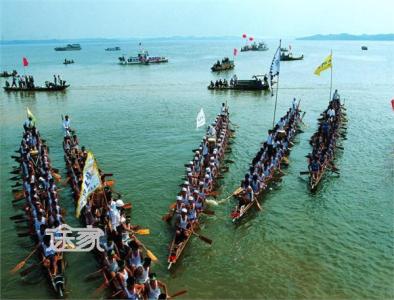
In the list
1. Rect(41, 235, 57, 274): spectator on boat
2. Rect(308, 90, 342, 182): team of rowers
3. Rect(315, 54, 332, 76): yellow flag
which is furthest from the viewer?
Rect(315, 54, 332, 76): yellow flag

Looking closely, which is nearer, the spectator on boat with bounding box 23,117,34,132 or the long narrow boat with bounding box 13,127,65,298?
the long narrow boat with bounding box 13,127,65,298

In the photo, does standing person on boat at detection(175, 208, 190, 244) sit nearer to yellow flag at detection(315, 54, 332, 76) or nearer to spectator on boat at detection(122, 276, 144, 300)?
spectator on boat at detection(122, 276, 144, 300)

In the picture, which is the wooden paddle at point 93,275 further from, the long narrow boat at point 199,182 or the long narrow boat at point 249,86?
the long narrow boat at point 249,86

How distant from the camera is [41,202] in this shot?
54.6 ft

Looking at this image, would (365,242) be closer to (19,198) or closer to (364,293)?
(364,293)

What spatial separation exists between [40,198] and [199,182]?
7168mm

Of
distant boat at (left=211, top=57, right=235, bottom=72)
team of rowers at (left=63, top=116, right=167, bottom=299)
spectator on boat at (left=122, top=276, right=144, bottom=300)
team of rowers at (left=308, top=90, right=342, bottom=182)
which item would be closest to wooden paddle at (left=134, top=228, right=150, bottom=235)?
team of rowers at (left=63, top=116, right=167, bottom=299)

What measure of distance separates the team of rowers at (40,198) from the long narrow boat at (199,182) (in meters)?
4.28

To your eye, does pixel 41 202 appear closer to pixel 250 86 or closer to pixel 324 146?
pixel 324 146

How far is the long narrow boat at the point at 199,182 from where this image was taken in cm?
1457

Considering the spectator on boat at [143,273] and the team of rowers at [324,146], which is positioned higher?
the team of rowers at [324,146]

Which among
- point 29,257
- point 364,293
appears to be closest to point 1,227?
point 29,257

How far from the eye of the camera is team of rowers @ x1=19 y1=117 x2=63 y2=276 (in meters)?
13.2

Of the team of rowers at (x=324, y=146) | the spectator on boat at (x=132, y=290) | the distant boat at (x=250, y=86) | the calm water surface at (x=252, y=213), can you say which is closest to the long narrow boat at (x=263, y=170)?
the calm water surface at (x=252, y=213)
